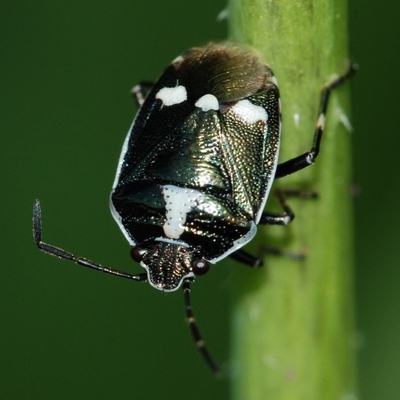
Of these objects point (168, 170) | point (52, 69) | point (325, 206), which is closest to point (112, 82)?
point (52, 69)

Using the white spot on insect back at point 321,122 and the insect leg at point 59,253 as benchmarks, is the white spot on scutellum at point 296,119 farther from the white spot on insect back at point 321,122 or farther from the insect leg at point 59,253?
the insect leg at point 59,253

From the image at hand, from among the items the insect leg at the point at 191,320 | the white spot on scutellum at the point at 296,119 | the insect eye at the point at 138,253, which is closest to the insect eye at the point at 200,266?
the insect leg at the point at 191,320

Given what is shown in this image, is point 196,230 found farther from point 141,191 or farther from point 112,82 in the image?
point 112,82

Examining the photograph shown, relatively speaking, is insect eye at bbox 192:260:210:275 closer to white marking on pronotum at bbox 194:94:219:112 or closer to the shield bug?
the shield bug

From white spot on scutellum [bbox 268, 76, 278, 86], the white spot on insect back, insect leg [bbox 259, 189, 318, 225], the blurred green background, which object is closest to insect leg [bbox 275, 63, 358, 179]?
the white spot on insect back

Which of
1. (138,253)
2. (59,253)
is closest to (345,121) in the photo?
(138,253)

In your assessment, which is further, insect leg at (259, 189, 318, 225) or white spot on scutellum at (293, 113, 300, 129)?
insect leg at (259, 189, 318, 225)

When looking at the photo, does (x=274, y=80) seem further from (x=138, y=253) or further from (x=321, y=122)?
(x=138, y=253)
